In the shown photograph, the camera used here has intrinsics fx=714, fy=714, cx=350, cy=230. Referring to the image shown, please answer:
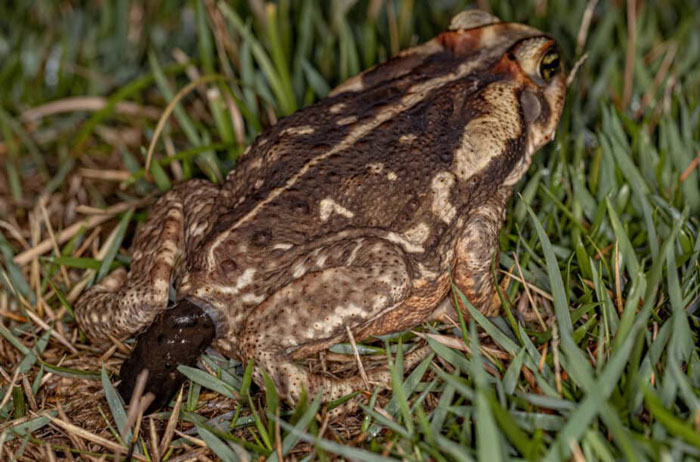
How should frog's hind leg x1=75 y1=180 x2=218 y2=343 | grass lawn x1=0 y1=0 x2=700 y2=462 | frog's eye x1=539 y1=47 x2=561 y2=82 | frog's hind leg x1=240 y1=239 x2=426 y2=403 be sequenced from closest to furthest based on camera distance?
grass lawn x1=0 y1=0 x2=700 y2=462 → frog's hind leg x1=240 y1=239 x2=426 y2=403 → frog's hind leg x1=75 y1=180 x2=218 y2=343 → frog's eye x1=539 y1=47 x2=561 y2=82

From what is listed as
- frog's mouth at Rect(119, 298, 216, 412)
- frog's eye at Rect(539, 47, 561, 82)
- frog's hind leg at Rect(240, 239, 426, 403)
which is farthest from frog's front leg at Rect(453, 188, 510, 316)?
frog's mouth at Rect(119, 298, 216, 412)

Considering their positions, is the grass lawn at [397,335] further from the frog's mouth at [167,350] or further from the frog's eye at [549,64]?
the frog's eye at [549,64]

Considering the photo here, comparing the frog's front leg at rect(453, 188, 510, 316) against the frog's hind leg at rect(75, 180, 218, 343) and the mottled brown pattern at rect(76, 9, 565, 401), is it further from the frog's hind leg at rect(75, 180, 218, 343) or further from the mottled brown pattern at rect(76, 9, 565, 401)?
the frog's hind leg at rect(75, 180, 218, 343)

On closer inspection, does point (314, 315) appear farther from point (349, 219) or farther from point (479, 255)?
point (479, 255)

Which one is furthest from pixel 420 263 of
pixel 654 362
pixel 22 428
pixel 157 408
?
pixel 22 428

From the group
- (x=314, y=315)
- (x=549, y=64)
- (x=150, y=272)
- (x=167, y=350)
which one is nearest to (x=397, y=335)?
(x=314, y=315)

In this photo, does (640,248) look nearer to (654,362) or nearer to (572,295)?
(572,295)
